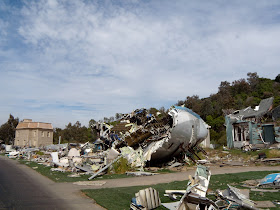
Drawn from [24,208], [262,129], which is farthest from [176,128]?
[262,129]

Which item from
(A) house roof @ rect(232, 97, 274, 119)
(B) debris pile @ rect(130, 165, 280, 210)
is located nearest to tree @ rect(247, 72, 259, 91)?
(A) house roof @ rect(232, 97, 274, 119)

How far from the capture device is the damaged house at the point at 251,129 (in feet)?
80.4

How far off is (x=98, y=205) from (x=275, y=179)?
5.97 m

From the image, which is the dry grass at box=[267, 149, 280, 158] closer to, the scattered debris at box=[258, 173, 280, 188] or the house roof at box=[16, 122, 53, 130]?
the scattered debris at box=[258, 173, 280, 188]

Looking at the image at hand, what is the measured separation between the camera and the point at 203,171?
20.1ft

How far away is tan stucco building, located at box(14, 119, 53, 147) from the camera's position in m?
57.1

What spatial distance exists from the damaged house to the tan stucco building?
152ft

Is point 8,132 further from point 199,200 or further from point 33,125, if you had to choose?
point 199,200

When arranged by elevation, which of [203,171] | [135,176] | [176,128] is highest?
[176,128]

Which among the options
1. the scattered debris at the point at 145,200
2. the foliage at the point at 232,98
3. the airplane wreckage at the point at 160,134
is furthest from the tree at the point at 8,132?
the scattered debris at the point at 145,200

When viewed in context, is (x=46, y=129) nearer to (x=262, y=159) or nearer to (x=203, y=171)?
(x=262, y=159)

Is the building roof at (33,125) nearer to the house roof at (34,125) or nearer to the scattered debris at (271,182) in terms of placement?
the house roof at (34,125)

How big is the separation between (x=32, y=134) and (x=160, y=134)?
50420 mm

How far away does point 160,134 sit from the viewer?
53.8 ft
